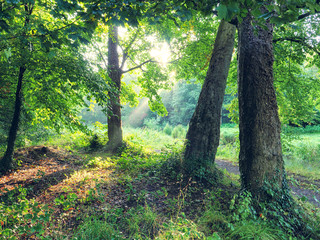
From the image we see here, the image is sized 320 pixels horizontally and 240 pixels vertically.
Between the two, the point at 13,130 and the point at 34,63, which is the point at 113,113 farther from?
the point at 34,63

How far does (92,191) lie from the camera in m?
3.91

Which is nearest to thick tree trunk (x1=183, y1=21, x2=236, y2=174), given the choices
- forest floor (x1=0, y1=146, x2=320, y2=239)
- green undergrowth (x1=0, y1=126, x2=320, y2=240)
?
green undergrowth (x1=0, y1=126, x2=320, y2=240)

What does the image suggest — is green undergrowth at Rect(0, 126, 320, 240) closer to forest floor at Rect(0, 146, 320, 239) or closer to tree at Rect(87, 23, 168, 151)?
forest floor at Rect(0, 146, 320, 239)

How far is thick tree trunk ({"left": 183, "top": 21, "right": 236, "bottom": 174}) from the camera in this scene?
5234 mm

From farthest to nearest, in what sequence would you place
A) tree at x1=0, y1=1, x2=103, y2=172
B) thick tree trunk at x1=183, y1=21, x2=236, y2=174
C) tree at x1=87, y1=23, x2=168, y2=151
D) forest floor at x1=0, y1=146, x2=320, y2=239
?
tree at x1=87, y1=23, x2=168, y2=151 → thick tree trunk at x1=183, y1=21, x2=236, y2=174 → tree at x1=0, y1=1, x2=103, y2=172 → forest floor at x1=0, y1=146, x2=320, y2=239

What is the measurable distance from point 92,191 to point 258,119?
3.48 metres

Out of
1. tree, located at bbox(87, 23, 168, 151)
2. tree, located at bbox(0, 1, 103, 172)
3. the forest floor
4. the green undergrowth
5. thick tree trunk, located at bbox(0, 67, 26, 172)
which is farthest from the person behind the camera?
tree, located at bbox(87, 23, 168, 151)

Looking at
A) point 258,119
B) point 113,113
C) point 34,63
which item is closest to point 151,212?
point 258,119

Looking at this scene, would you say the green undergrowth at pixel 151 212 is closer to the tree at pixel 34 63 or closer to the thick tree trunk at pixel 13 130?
the thick tree trunk at pixel 13 130

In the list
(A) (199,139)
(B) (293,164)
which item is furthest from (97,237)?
(B) (293,164)

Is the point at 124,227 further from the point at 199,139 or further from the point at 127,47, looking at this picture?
the point at 127,47

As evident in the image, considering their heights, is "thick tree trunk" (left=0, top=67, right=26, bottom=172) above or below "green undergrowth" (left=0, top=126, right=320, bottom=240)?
above

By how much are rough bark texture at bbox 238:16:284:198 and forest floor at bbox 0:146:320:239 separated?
554 millimetres

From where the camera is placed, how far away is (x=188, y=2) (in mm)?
2244
